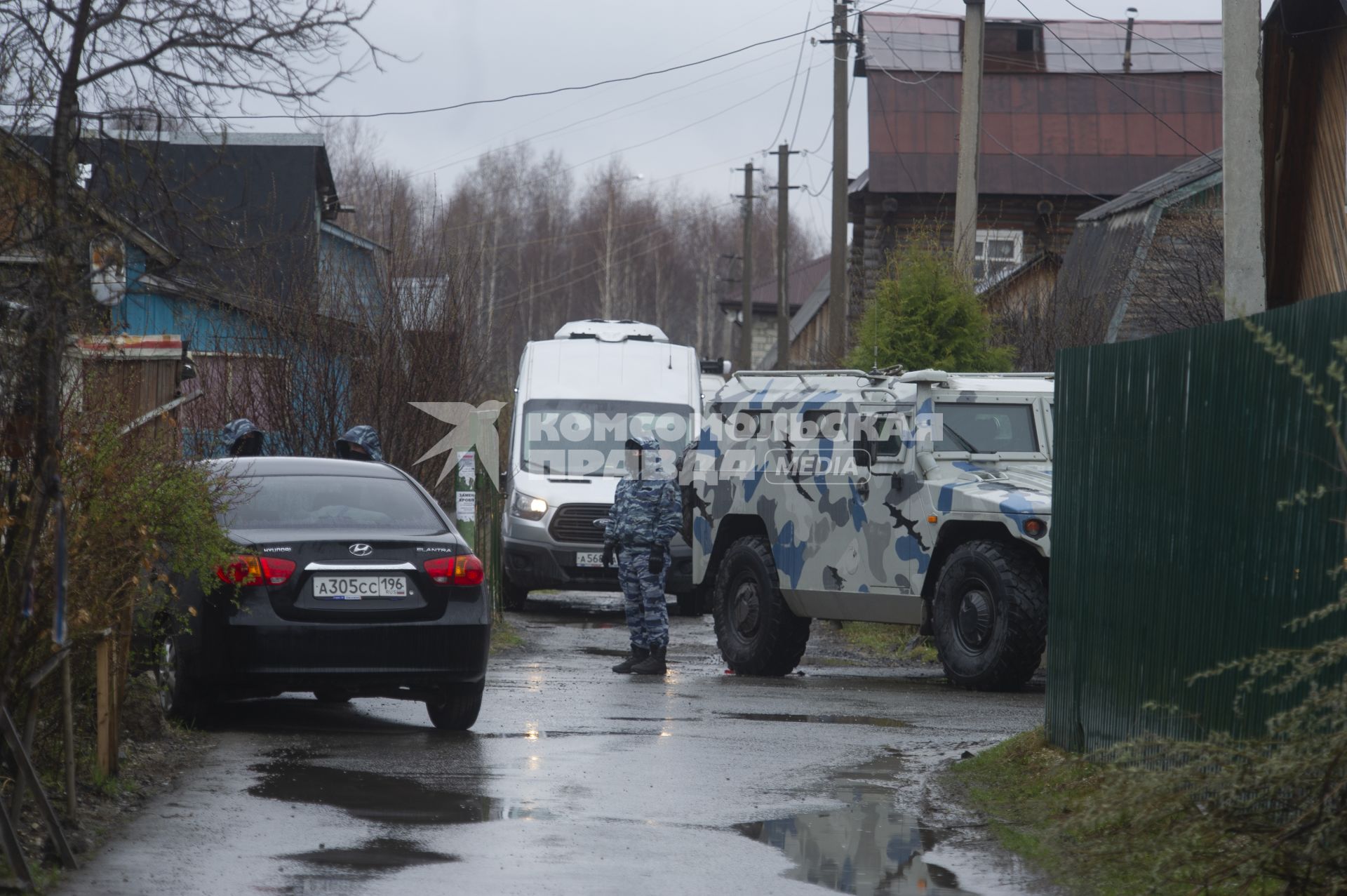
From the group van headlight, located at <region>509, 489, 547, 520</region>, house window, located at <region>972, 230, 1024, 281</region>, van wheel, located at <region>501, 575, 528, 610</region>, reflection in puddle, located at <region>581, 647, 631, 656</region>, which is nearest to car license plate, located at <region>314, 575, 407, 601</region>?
reflection in puddle, located at <region>581, 647, 631, 656</region>

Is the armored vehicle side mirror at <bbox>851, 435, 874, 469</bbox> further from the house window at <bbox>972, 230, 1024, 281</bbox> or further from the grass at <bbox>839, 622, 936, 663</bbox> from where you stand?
the house window at <bbox>972, 230, 1024, 281</bbox>

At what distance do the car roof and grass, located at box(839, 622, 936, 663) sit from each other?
5.77 meters

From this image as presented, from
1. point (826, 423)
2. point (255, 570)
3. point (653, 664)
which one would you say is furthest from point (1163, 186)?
point (255, 570)

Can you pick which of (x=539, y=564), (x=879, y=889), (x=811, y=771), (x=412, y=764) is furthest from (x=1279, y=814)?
(x=539, y=564)

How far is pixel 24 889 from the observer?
5180 mm

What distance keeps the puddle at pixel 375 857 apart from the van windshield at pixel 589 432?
12943mm

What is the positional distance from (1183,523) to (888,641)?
968 centimetres

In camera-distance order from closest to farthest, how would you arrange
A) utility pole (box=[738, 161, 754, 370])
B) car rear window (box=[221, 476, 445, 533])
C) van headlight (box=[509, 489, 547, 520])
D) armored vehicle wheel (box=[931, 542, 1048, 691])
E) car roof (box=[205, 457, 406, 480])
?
car rear window (box=[221, 476, 445, 533]) → car roof (box=[205, 457, 406, 480]) → armored vehicle wheel (box=[931, 542, 1048, 691]) → van headlight (box=[509, 489, 547, 520]) → utility pole (box=[738, 161, 754, 370])

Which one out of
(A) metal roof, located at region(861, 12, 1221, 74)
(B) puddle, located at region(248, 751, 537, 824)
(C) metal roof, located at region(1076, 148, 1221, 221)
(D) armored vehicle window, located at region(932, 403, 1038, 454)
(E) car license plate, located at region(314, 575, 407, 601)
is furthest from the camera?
(A) metal roof, located at region(861, 12, 1221, 74)

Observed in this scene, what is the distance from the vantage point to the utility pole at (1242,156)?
9.73m

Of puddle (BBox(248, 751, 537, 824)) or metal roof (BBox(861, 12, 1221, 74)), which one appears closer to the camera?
puddle (BBox(248, 751, 537, 824))

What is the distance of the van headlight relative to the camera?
732 inches

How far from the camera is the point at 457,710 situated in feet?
30.8

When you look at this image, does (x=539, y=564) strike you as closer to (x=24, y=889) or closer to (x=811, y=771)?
(x=811, y=771)
